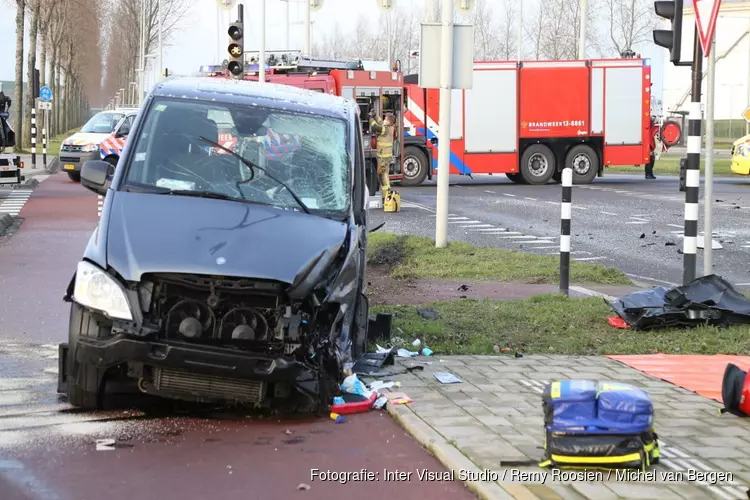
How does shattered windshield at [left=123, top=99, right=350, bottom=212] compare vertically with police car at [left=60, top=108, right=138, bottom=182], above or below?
below

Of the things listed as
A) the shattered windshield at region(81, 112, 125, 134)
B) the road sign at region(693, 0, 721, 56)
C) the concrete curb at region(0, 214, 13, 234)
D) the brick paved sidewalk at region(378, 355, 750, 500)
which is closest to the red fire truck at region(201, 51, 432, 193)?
the shattered windshield at region(81, 112, 125, 134)

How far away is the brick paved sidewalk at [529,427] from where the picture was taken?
17.2 feet

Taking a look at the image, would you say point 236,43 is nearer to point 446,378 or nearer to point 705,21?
point 705,21

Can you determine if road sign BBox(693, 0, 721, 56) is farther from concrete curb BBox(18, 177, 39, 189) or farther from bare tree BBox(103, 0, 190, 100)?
bare tree BBox(103, 0, 190, 100)

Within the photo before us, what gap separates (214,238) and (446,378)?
1.94 m

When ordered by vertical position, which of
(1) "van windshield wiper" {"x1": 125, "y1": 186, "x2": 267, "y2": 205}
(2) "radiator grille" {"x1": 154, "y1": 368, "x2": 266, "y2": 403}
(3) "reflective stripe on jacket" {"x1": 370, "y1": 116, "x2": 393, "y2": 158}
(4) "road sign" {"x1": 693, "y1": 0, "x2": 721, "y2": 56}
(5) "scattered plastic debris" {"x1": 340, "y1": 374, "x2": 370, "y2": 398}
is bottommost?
(5) "scattered plastic debris" {"x1": 340, "y1": 374, "x2": 370, "y2": 398}

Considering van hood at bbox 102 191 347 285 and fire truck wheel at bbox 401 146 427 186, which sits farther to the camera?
fire truck wheel at bbox 401 146 427 186

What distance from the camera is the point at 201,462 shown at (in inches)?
223

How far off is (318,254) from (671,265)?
998 centimetres

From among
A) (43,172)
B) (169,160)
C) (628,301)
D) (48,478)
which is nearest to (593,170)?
(43,172)

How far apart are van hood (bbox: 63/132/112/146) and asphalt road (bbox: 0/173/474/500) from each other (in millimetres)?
23932

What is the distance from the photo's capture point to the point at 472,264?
1434 centimetres

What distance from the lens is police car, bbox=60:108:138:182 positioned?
98.8 ft

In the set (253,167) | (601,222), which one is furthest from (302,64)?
(253,167)
